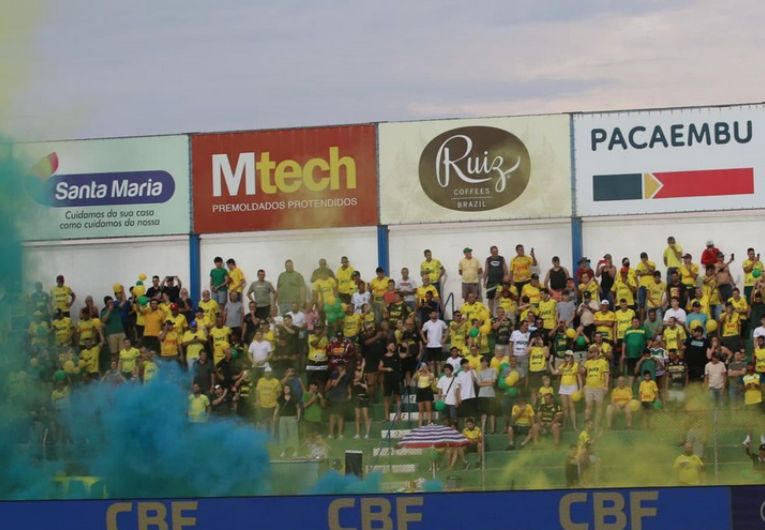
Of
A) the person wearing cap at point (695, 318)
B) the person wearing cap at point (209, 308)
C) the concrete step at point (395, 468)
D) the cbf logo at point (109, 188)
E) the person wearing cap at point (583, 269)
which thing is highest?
the cbf logo at point (109, 188)

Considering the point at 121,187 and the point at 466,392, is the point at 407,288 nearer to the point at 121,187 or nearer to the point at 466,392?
the point at 466,392

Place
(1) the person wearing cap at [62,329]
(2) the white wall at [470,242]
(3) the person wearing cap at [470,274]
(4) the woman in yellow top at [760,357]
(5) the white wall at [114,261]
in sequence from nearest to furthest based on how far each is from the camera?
(4) the woman in yellow top at [760,357] → (1) the person wearing cap at [62,329] → (3) the person wearing cap at [470,274] → (2) the white wall at [470,242] → (5) the white wall at [114,261]

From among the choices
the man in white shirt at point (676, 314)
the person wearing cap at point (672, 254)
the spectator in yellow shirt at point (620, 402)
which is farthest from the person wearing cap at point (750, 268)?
the spectator in yellow shirt at point (620, 402)

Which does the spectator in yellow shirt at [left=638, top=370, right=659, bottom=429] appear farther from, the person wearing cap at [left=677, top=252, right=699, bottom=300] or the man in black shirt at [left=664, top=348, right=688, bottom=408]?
the person wearing cap at [left=677, top=252, right=699, bottom=300]

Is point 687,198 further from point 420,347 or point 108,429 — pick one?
point 108,429

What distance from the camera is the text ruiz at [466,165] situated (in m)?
25.6

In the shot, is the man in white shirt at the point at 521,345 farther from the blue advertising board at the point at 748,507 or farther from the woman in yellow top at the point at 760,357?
the blue advertising board at the point at 748,507

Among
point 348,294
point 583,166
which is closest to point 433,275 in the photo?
point 348,294

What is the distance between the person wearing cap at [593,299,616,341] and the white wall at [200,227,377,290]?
16.4 feet

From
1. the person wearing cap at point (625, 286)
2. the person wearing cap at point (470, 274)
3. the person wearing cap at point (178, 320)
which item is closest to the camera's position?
the person wearing cap at point (625, 286)

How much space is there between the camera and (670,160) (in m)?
25.1

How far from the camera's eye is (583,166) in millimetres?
25203

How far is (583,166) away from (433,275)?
3.22m

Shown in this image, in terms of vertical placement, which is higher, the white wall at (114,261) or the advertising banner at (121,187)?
the advertising banner at (121,187)
